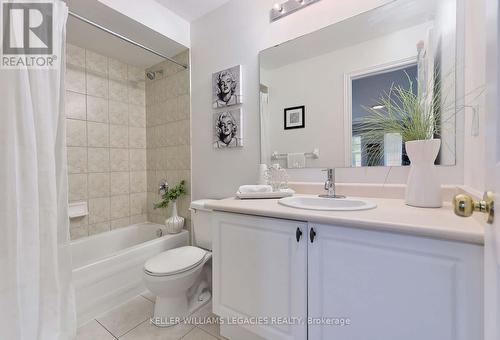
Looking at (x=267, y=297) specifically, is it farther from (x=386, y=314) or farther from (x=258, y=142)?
(x=258, y=142)

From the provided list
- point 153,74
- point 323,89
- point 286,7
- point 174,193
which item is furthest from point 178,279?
point 153,74

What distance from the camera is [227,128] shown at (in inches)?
71.2

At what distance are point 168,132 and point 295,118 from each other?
1.38 meters

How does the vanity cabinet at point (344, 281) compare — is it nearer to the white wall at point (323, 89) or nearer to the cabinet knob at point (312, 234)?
the cabinet knob at point (312, 234)

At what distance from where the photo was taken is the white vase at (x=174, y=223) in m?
2.03

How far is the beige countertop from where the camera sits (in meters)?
0.65

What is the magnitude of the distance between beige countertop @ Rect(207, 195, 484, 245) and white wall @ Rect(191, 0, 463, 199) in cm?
36

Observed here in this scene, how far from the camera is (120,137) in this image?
231 cm

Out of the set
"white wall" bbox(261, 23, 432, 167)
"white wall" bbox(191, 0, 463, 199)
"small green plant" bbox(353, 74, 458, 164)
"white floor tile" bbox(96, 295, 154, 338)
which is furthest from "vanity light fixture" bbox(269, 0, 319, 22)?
"white floor tile" bbox(96, 295, 154, 338)

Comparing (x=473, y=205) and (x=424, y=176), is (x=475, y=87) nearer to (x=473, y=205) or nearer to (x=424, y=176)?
(x=424, y=176)

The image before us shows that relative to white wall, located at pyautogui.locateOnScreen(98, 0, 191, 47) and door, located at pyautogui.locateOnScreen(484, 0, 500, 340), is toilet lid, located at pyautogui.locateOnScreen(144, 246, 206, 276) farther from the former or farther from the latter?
white wall, located at pyautogui.locateOnScreen(98, 0, 191, 47)

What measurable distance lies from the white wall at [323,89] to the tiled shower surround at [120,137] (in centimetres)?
96

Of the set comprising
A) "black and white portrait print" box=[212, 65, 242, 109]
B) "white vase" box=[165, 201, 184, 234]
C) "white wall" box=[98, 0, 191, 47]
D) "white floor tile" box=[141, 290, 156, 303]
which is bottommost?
"white floor tile" box=[141, 290, 156, 303]

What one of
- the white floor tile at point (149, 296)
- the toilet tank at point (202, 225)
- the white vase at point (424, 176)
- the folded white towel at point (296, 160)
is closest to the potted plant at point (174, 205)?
the toilet tank at point (202, 225)
